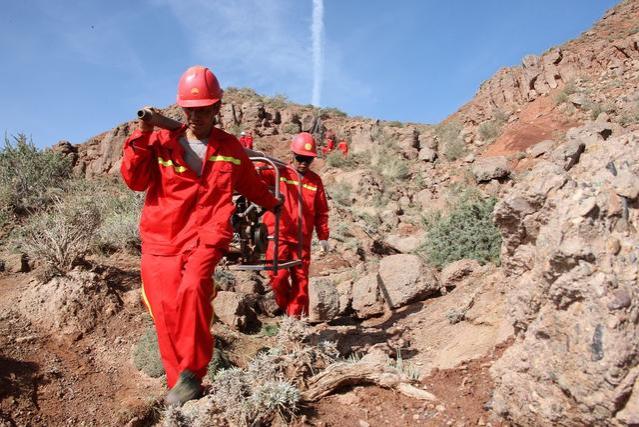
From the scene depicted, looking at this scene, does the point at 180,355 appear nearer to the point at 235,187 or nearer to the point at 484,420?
the point at 235,187

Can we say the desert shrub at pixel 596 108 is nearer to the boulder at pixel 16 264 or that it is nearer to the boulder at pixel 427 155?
the boulder at pixel 427 155

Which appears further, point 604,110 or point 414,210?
point 604,110

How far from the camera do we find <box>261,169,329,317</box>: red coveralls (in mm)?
4887

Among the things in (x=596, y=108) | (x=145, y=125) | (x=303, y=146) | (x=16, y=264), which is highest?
(x=596, y=108)

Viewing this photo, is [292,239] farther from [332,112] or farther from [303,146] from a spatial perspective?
[332,112]

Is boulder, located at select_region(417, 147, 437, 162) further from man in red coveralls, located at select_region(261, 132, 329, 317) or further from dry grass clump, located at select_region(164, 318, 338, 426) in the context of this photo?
dry grass clump, located at select_region(164, 318, 338, 426)

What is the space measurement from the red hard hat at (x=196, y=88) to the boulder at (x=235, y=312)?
8.33 feet

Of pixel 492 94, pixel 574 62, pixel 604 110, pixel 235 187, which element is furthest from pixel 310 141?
pixel 492 94

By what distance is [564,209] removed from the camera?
2078 mm

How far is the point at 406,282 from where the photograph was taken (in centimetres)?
628

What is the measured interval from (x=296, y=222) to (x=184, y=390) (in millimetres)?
2474

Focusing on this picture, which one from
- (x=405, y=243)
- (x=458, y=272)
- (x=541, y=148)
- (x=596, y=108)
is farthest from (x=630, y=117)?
(x=458, y=272)

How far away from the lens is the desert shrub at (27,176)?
393 inches

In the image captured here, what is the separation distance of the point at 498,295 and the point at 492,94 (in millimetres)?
21989
